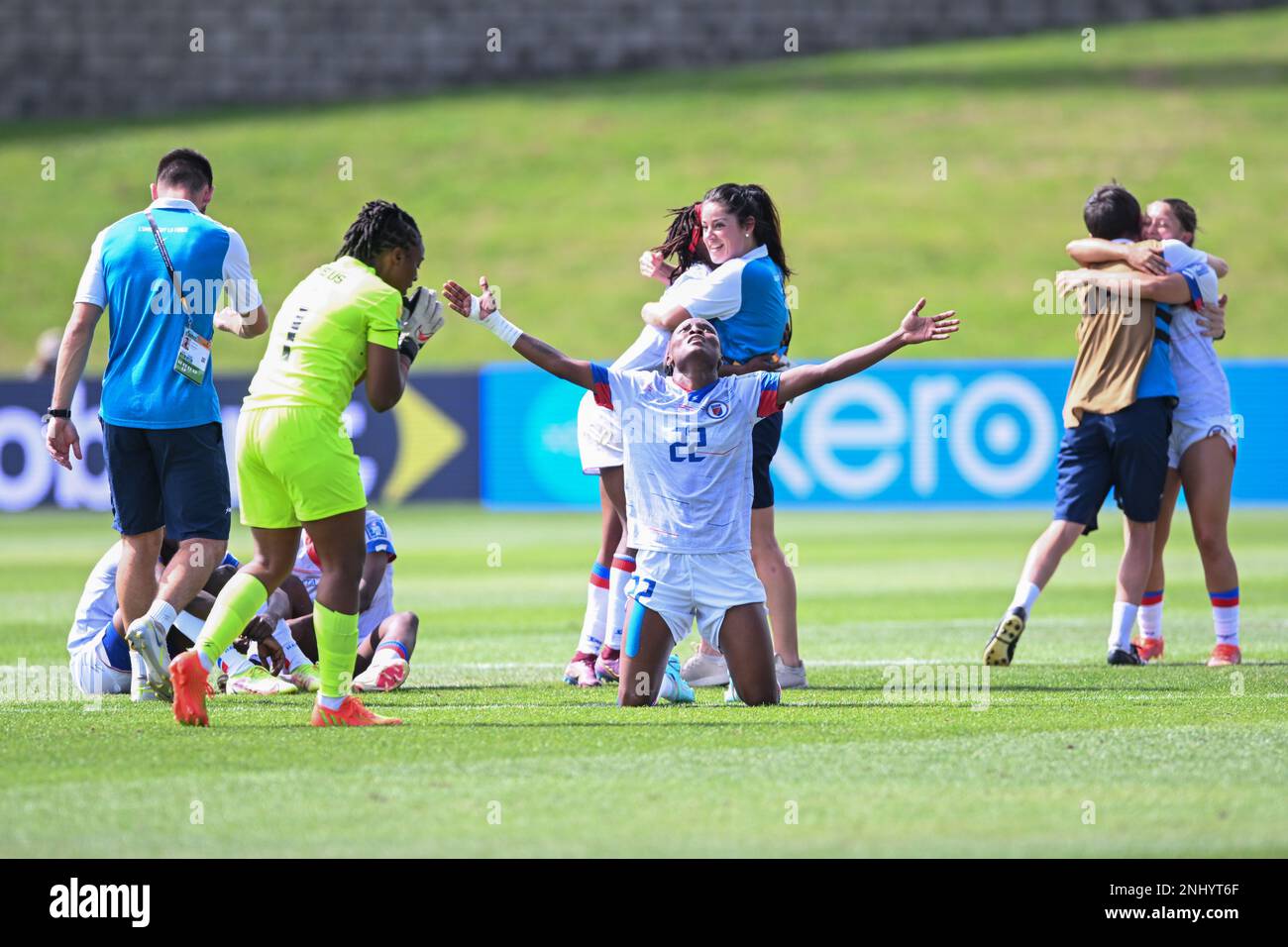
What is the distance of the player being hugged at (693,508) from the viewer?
7.77 meters

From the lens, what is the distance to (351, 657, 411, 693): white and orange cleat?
A: 8703mm

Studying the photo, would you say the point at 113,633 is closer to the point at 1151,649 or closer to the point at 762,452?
the point at 762,452

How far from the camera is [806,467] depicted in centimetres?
2234

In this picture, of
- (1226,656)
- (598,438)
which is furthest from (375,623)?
(1226,656)

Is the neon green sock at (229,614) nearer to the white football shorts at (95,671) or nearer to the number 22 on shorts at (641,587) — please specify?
the number 22 on shorts at (641,587)

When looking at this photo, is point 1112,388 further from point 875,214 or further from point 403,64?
point 403,64

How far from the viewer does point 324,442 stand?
7.07 metres

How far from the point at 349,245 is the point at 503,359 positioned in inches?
1075

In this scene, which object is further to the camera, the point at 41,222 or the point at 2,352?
the point at 41,222

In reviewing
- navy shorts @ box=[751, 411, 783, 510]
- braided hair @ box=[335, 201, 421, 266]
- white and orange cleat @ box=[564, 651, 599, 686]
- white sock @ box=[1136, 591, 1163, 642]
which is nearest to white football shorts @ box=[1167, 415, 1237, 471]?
white sock @ box=[1136, 591, 1163, 642]

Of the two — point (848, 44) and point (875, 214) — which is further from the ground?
point (848, 44)

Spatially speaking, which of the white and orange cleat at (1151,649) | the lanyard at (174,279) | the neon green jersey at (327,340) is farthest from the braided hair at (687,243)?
the white and orange cleat at (1151,649)

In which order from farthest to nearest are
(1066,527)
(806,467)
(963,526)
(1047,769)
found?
(806,467), (963,526), (1066,527), (1047,769)
